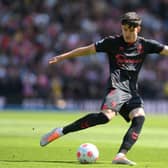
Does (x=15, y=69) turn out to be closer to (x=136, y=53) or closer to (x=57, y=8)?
(x=57, y=8)

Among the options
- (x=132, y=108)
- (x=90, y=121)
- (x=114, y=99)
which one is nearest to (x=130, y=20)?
(x=114, y=99)

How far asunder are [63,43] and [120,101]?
18037 mm

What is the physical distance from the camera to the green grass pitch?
10.1 metres

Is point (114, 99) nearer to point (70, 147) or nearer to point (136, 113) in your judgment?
point (136, 113)

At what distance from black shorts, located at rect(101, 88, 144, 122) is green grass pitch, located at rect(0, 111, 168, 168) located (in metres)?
0.75

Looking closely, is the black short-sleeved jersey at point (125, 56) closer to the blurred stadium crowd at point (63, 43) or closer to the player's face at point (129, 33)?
the player's face at point (129, 33)

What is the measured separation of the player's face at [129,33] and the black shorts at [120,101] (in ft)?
2.35

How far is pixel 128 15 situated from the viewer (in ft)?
32.8

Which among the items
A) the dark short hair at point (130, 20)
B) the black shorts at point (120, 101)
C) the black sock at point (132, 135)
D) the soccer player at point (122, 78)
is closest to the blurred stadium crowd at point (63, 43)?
the soccer player at point (122, 78)

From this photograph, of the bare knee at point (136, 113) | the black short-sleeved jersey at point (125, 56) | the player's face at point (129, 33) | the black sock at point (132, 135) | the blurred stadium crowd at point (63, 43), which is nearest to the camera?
the black sock at point (132, 135)

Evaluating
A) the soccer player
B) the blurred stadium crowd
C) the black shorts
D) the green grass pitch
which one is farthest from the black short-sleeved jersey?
the blurred stadium crowd

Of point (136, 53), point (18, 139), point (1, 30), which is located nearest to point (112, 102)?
point (136, 53)

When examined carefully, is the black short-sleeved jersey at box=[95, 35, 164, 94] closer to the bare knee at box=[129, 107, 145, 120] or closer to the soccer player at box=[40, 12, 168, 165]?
the soccer player at box=[40, 12, 168, 165]

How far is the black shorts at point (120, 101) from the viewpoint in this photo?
1015cm
